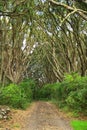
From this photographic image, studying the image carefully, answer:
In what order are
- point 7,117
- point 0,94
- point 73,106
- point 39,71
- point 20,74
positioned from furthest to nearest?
point 39,71
point 20,74
point 0,94
point 73,106
point 7,117

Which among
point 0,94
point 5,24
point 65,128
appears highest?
point 5,24

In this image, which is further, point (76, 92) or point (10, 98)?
point (10, 98)

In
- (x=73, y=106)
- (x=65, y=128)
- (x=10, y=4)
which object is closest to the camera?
(x=65, y=128)

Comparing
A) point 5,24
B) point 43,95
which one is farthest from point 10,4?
point 43,95

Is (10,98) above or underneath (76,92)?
underneath

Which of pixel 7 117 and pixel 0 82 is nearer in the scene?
pixel 7 117

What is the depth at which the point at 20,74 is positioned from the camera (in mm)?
36562

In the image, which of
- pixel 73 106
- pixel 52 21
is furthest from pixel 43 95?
pixel 73 106

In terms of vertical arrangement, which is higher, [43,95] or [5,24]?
[5,24]

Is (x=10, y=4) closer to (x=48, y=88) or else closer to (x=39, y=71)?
(x=48, y=88)

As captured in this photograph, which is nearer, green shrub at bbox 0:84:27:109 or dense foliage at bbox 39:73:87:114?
dense foliage at bbox 39:73:87:114

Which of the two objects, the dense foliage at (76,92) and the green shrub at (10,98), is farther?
the green shrub at (10,98)

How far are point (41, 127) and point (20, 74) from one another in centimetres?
2149

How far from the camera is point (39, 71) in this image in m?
72.2
